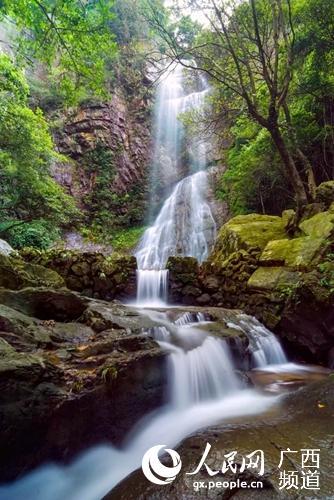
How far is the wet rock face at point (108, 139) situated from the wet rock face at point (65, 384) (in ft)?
44.5

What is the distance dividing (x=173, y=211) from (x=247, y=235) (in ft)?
24.2

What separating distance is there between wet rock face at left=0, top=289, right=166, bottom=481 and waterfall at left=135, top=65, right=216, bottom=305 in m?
5.25

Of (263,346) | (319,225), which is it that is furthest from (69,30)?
(319,225)

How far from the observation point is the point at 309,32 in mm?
7727

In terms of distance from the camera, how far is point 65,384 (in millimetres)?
2855

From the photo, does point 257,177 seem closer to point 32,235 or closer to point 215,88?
point 215,88

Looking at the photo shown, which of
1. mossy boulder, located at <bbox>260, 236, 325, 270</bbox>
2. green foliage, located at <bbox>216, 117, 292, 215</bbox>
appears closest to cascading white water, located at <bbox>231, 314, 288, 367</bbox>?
mossy boulder, located at <bbox>260, 236, 325, 270</bbox>

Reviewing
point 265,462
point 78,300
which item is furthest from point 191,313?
point 265,462

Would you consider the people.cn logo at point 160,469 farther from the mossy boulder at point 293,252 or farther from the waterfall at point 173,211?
the waterfall at point 173,211

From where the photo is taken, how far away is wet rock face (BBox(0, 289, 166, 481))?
8.31 ft

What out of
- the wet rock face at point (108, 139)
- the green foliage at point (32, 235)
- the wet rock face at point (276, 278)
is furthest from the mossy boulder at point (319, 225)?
the wet rock face at point (108, 139)

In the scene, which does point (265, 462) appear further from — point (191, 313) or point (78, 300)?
point (191, 313)

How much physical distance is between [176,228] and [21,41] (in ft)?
34.9

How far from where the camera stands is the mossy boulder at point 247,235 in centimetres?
832
